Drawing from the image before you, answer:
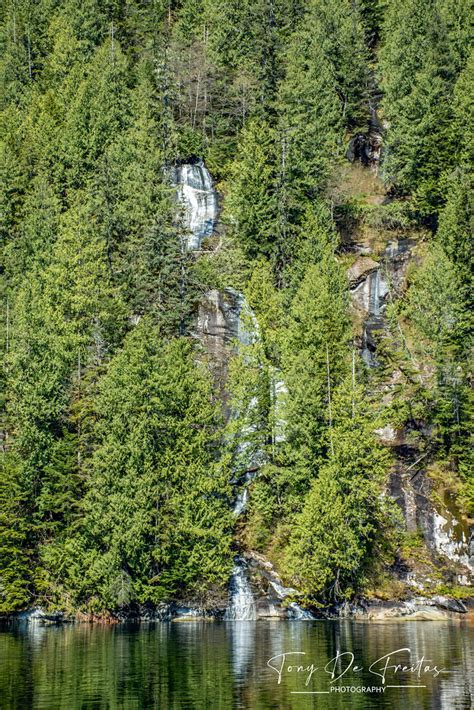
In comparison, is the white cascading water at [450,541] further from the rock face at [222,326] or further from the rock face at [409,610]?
the rock face at [222,326]

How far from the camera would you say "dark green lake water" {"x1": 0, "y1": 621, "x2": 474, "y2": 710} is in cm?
2802

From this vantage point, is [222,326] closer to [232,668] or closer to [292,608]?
[292,608]

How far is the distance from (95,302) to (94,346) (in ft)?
12.8

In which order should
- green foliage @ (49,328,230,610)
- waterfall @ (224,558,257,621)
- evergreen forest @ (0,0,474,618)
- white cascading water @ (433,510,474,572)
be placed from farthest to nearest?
white cascading water @ (433,510,474,572) < evergreen forest @ (0,0,474,618) < waterfall @ (224,558,257,621) < green foliage @ (49,328,230,610)

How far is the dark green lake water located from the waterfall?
8292 mm

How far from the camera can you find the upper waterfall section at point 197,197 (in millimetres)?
89375

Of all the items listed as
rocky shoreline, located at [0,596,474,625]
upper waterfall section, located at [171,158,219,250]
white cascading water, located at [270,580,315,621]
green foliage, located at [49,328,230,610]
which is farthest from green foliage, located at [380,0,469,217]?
white cascading water, located at [270,580,315,621]

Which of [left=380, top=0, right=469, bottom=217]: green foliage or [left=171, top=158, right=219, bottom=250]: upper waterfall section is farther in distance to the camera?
[left=171, top=158, right=219, bottom=250]: upper waterfall section

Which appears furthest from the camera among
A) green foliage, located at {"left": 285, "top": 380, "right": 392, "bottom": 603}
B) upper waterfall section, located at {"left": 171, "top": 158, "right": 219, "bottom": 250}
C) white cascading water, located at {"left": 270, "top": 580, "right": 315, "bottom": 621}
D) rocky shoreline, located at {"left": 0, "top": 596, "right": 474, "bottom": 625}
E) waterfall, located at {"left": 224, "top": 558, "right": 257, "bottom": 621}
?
upper waterfall section, located at {"left": 171, "top": 158, "right": 219, "bottom": 250}
